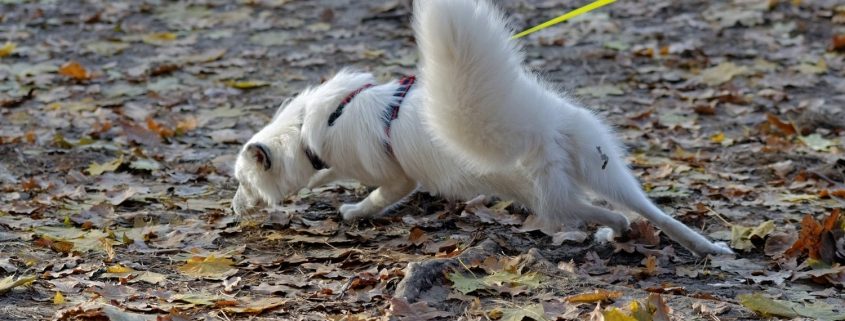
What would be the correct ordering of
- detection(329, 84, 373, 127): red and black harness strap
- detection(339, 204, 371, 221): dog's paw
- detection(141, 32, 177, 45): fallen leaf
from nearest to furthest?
detection(329, 84, 373, 127): red and black harness strap → detection(339, 204, 371, 221): dog's paw → detection(141, 32, 177, 45): fallen leaf

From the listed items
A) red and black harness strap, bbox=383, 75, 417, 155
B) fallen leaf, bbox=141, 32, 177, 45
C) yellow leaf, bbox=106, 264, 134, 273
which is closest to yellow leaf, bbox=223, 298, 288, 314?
yellow leaf, bbox=106, 264, 134, 273

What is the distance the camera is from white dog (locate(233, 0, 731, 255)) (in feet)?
13.2

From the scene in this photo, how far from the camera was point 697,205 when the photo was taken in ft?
18.0

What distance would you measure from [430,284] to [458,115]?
74cm

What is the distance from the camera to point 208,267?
4387 millimetres

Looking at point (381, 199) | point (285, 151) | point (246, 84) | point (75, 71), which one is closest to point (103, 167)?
point (285, 151)

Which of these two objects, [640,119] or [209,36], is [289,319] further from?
[209,36]

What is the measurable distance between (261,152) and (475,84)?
1703 millimetres

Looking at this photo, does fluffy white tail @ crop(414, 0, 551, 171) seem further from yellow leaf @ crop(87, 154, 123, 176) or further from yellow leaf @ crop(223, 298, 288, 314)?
yellow leaf @ crop(87, 154, 123, 176)

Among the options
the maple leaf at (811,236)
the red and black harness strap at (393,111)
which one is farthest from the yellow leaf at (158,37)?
the maple leaf at (811,236)

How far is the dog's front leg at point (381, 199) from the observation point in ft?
17.6

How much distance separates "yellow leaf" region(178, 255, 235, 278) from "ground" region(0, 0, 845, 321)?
0.01 m

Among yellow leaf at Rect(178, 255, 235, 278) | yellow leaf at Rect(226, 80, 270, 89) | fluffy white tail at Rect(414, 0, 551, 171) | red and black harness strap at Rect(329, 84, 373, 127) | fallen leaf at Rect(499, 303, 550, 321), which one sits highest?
fluffy white tail at Rect(414, 0, 551, 171)

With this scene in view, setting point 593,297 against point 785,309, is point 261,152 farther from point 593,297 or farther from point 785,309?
point 785,309
